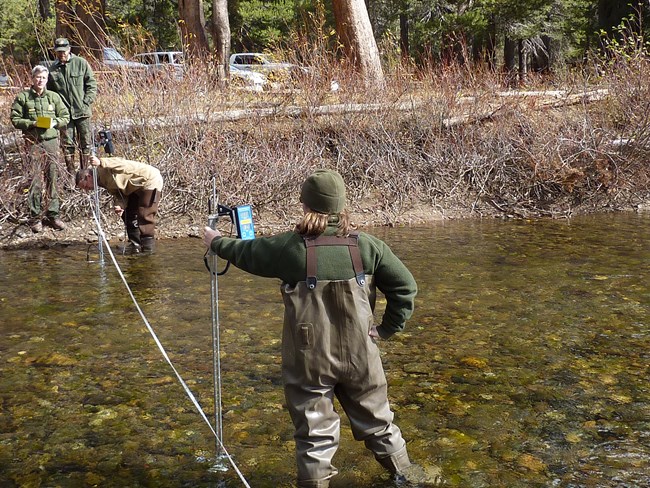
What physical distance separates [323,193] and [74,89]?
895cm

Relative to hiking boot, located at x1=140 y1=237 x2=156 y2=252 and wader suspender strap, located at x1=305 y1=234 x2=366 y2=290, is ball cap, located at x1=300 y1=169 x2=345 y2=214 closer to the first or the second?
wader suspender strap, located at x1=305 y1=234 x2=366 y2=290

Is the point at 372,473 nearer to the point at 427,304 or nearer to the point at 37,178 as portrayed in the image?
the point at 427,304

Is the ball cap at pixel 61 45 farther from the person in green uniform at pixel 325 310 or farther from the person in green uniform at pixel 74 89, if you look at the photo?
the person in green uniform at pixel 325 310

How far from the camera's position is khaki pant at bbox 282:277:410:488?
A: 14.0 feet

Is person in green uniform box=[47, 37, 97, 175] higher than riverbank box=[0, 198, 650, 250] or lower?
higher

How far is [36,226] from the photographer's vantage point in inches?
488

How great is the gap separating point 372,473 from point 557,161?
11.2 meters

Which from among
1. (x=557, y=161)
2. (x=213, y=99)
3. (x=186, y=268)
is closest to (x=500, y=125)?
(x=557, y=161)

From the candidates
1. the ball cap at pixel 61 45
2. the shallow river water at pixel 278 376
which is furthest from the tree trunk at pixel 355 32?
the shallow river water at pixel 278 376

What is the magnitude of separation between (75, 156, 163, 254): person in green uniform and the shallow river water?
0.71m

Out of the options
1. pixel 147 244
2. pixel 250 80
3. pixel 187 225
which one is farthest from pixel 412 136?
pixel 147 244

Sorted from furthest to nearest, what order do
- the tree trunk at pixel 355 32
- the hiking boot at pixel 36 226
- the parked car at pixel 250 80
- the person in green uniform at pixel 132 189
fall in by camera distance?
the tree trunk at pixel 355 32 < the parked car at pixel 250 80 < the hiking boot at pixel 36 226 < the person in green uniform at pixel 132 189

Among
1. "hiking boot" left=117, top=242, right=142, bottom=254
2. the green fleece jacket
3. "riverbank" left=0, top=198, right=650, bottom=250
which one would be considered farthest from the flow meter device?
"riverbank" left=0, top=198, right=650, bottom=250

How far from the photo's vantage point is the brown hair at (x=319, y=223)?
13.9 ft
